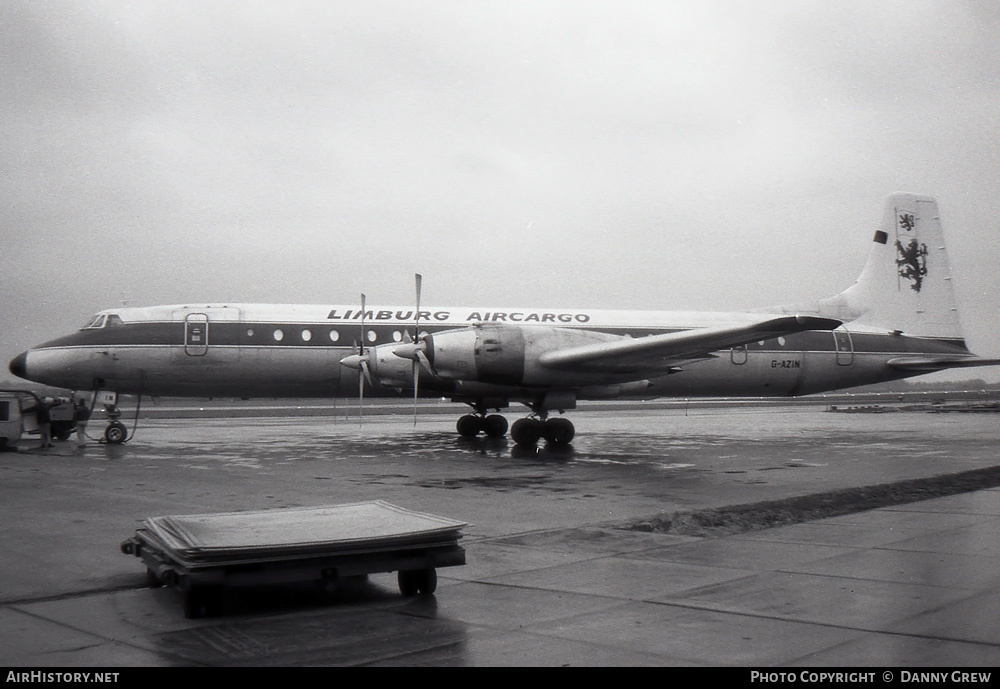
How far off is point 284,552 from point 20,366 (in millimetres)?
18829

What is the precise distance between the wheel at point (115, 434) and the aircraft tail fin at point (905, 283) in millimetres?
19827

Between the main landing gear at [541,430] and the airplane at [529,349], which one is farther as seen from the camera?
the main landing gear at [541,430]

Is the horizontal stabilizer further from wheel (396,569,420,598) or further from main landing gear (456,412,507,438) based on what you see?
wheel (396,569,420,598)

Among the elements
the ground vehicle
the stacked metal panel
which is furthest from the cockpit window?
the stacked metal panel

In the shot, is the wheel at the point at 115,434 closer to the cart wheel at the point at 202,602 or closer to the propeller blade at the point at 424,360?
the propeller blade at the point at 424,360

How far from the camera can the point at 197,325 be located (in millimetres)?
21891

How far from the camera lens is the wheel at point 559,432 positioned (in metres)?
20.1

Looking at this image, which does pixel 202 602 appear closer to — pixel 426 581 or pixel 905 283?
pixel 426 581

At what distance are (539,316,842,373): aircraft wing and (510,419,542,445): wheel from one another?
1.98 m

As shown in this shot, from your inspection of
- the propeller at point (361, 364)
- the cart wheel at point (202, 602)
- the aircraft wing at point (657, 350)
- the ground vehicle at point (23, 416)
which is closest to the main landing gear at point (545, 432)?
the aircraft wing at point (657, 350)

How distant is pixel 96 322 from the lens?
22.0 m

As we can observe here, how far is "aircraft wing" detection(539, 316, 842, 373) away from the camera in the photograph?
16645 mm

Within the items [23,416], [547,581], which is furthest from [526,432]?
[547,581]

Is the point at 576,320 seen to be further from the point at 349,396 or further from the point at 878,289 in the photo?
the point at 878,289
